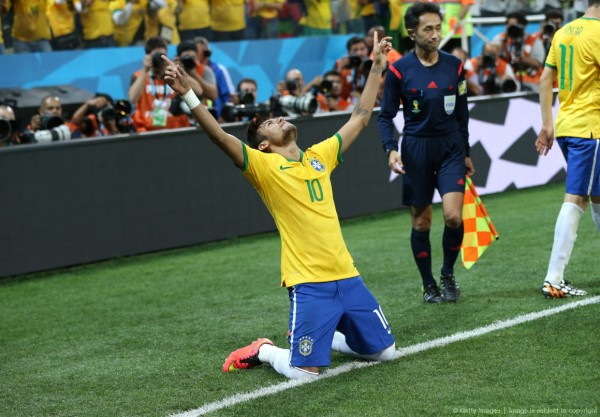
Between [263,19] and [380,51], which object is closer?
[380,51]

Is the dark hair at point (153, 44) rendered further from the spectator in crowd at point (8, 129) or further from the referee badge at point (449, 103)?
the referee badge at point (449, 103)

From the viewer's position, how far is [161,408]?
5062mm

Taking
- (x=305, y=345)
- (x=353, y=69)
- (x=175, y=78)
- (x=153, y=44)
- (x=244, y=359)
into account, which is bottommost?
(x=244, y=359)

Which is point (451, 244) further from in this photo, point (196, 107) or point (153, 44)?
point (153, 44)

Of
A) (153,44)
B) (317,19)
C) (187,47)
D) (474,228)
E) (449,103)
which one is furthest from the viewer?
(317,19)

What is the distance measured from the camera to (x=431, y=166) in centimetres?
729

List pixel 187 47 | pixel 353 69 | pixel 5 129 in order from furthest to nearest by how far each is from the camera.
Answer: pixel 353 69, pixel 187 47, pixel 5 129

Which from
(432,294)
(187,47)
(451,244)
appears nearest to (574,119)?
(451,244)

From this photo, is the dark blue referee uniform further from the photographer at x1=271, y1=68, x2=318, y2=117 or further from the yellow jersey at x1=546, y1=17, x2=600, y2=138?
the photographer at x1=271, y1=68, x2=318, y2=117

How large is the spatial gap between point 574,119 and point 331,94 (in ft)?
20.4

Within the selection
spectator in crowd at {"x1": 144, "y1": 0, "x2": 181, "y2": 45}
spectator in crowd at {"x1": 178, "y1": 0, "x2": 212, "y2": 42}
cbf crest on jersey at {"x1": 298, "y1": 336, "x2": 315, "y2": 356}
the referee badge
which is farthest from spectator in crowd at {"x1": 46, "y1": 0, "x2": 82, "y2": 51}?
cbf crest on jersey at {"x1": 298, "y1": 336, "x2": 315, "y2": 356}

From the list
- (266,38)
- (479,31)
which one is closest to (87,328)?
(266,38)

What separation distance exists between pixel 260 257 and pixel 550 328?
4.37 m

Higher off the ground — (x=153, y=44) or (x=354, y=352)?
(x=153, y=44)
